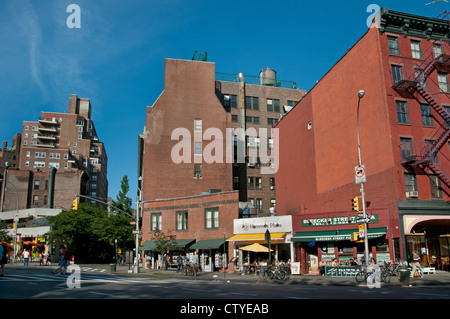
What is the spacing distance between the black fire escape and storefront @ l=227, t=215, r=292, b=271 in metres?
11.5

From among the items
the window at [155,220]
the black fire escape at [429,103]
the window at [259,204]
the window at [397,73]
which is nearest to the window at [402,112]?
the black fire escape at [429,103]

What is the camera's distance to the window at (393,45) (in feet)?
106

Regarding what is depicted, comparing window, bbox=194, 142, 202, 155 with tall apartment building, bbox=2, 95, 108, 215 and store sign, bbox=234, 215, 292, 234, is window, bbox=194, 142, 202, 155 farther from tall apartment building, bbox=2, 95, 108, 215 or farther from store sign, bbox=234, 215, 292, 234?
tall apartment building, bbox=2, 95, 108, 215

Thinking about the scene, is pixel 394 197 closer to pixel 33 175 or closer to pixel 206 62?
pixel 206 62

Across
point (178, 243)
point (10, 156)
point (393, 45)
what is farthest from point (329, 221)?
point (10, 156)

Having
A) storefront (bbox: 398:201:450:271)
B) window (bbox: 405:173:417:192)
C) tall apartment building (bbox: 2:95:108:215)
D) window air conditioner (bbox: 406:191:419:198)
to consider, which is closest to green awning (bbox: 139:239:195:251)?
storefront (bbox: 398:201:450:271)

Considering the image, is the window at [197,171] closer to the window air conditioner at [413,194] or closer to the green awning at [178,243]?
the green awning at [178,243]

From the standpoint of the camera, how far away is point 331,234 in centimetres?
3119

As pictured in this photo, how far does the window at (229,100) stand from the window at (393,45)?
34.7m

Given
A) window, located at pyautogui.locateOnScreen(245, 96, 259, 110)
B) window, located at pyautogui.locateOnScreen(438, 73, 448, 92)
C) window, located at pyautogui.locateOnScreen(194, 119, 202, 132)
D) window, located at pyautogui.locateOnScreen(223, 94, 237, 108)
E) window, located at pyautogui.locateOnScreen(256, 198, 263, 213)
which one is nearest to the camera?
window, located at pyautogui.locateOnScreen(438, 73, 448, 92)

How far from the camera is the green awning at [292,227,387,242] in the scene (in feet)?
95.5

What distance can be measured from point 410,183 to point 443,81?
10442 mm
